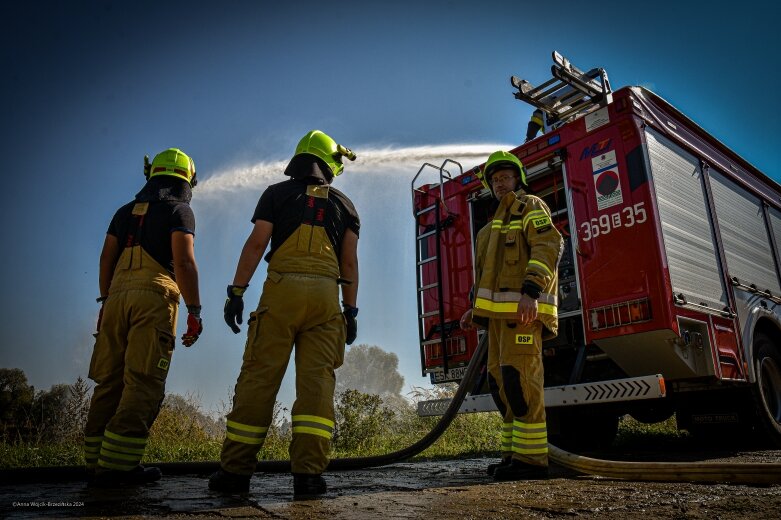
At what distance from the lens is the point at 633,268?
13.5 ft

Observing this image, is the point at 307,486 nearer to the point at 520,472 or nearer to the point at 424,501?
the point at 424,501

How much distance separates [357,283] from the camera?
3059 millimetres

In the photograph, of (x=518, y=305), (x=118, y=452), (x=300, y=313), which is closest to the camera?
(x=300, y=313)

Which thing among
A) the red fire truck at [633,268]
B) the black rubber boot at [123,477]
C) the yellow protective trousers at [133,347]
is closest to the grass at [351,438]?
the red fire truck at [633,268]

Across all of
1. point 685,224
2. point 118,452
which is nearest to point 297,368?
point 118,452

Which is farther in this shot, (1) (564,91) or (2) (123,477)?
(1) (564,91)

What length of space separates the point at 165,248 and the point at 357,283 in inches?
47.6

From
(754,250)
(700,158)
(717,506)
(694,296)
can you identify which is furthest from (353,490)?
(754,250)

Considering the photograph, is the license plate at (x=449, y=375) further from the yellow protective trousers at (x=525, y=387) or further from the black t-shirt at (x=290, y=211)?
the black t-shirt at (x=290, y=211)

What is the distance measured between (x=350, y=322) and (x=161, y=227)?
1.32 m

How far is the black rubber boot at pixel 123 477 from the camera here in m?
2.79

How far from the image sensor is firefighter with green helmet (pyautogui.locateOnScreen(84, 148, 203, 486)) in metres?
2.88

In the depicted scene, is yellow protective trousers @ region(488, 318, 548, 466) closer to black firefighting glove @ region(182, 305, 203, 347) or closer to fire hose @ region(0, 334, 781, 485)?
fire hose @ region(0, 334, 781, 485)

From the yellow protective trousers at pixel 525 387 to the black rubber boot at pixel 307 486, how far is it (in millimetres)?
1092
